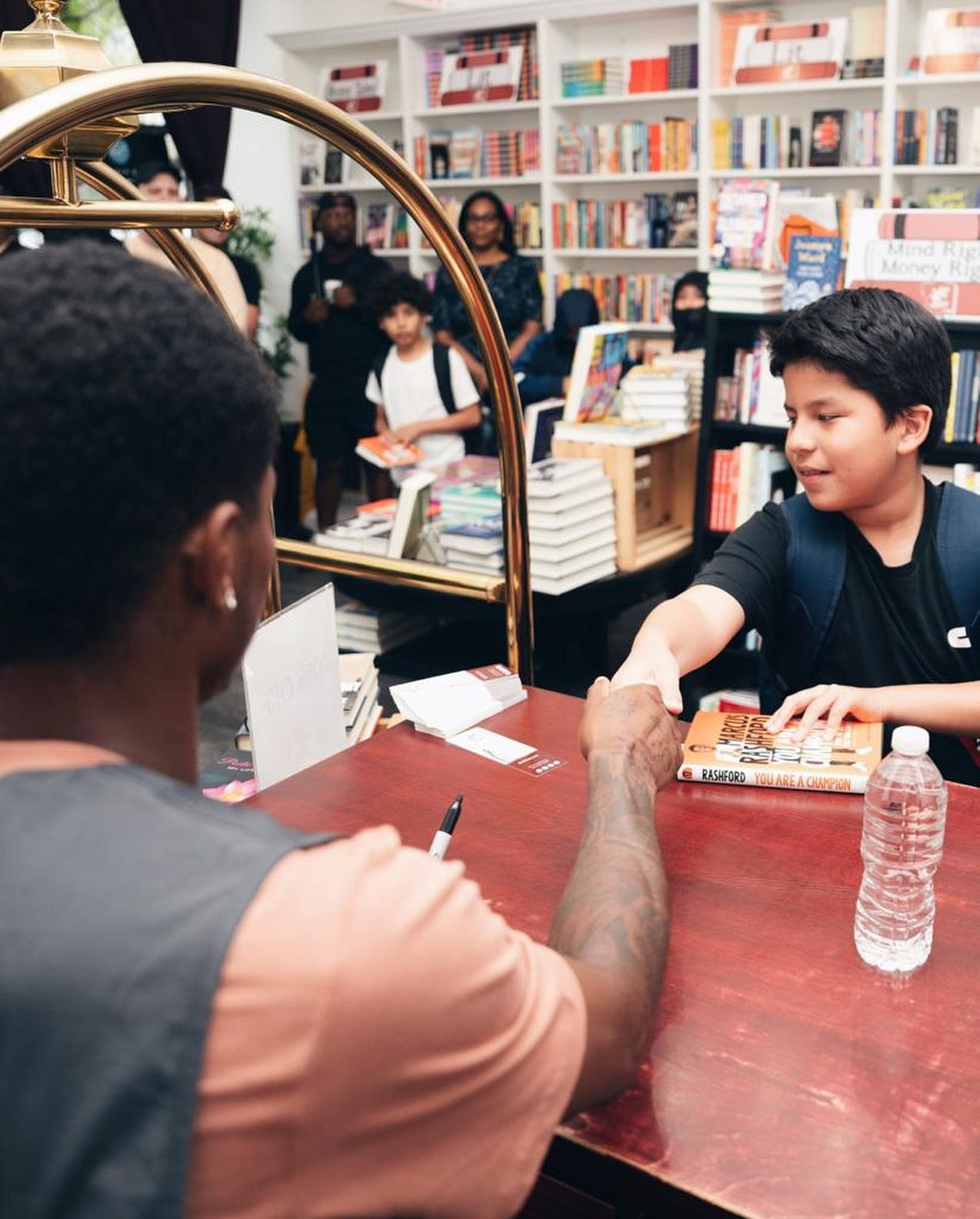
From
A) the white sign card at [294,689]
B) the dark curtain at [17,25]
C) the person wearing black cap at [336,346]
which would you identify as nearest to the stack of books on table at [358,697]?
the white sign card at [294,689]

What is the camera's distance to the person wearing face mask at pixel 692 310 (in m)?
5.11

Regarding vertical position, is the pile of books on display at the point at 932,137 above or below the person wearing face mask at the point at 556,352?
above

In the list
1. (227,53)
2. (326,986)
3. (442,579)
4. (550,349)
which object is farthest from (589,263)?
(326,986)

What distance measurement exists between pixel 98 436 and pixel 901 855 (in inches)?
36.6

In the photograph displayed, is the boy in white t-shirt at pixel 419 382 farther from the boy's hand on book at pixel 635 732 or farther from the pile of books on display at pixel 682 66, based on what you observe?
the boy's hand on book at pixel 635 732

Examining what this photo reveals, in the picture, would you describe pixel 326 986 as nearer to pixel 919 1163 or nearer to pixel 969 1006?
pixel 919 1163

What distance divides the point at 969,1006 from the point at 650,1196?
340 mm

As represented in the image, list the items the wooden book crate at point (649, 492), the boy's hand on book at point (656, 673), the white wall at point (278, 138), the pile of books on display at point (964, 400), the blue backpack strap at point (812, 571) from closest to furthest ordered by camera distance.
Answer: the boy's hand on book at point (656, 673) → the blue backpack strap at point (812, 571) → the pile of books on display at point (964, 400) → the wooden book crate at point (649, 492) → the white wall at point (278, 138)

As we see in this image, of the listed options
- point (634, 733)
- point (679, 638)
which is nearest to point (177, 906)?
point (634, 733)

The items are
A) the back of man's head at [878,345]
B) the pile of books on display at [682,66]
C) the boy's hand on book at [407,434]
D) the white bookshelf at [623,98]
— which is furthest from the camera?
the pile of books on display at [682,66]

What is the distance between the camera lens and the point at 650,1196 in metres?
0.89

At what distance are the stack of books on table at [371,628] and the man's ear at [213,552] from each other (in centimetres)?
336

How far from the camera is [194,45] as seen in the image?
6.29m

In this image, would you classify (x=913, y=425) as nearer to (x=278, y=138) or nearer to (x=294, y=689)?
(x=294, y=689)
